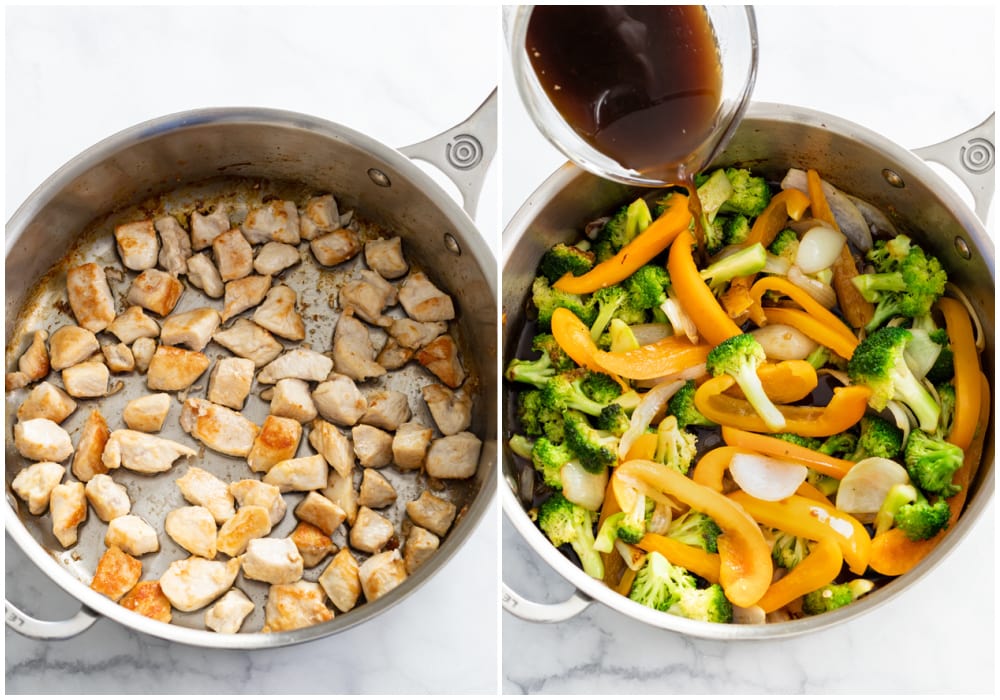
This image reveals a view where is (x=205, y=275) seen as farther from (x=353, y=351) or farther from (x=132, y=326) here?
(x=353, y=351)

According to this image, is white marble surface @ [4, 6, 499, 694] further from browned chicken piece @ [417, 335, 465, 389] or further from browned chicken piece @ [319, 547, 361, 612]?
browned chicken piece @ [319, 547, 361, 612]

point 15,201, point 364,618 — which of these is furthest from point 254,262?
point 364,618

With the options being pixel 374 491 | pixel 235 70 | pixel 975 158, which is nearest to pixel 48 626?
pixel 374 491

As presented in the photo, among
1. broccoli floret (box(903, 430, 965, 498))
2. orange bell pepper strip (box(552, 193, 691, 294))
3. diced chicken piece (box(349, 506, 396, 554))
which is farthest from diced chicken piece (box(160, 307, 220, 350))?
broccoli floret (box(903, 430, 965, 498))

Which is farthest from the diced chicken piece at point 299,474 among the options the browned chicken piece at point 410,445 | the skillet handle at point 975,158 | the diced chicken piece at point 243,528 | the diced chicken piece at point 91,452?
the skillet handle at point 975,158

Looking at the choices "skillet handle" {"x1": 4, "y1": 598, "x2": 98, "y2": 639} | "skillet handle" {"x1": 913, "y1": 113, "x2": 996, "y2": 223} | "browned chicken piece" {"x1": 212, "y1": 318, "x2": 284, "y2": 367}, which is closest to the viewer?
"skillet handle" {"x1": 4, "y1": 598, "x2": 98, "y2": 639}

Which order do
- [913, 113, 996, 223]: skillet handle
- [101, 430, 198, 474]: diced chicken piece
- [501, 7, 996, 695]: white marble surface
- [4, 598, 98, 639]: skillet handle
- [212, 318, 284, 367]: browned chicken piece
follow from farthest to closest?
[212, 318, 284, 367]: browned chicken piece, [101, 430, 198, 474]: diced chicken piece, [501, 7, 996, 695]: white marble surface, [913, 113, 996, 223]: skillet handle, [4, 598, 98, 639]: skillet handle
